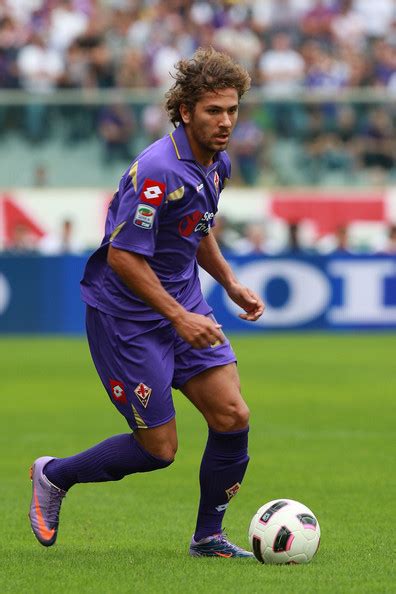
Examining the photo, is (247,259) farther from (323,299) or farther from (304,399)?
(304,399)

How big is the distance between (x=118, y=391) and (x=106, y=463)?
0.40 m

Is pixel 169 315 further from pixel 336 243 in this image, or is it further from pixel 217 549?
pixel 336 243

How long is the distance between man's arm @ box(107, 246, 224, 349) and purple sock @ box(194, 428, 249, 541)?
553 mm

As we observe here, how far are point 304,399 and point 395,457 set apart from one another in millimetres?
3660

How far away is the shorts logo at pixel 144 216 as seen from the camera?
5762 millimetres

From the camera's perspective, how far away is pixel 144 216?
18.9 feet

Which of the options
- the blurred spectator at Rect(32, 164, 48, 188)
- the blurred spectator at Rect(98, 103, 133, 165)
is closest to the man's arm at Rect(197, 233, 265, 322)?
the blurred spectator at Rect(98, 103, 133, 165)

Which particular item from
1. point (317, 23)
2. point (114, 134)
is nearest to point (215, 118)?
point (114, 134)

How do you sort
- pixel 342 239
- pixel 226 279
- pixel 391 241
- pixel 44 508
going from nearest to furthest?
pixel 44 508 → pixel 226 279 → pixel 342 239 → pixel 391 241

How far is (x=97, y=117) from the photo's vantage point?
71.5ft

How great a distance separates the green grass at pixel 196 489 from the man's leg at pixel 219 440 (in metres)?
0.22

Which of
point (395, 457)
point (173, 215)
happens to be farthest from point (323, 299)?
point (173, 215)

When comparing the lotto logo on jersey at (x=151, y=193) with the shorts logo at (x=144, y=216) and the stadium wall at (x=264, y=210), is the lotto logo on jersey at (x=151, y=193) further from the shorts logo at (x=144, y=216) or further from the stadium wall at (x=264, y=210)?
the stadium wall at (x=264, y=210)

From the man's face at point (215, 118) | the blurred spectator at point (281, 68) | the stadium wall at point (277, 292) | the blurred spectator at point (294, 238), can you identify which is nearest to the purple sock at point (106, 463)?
the man's face at point (215, 118)
